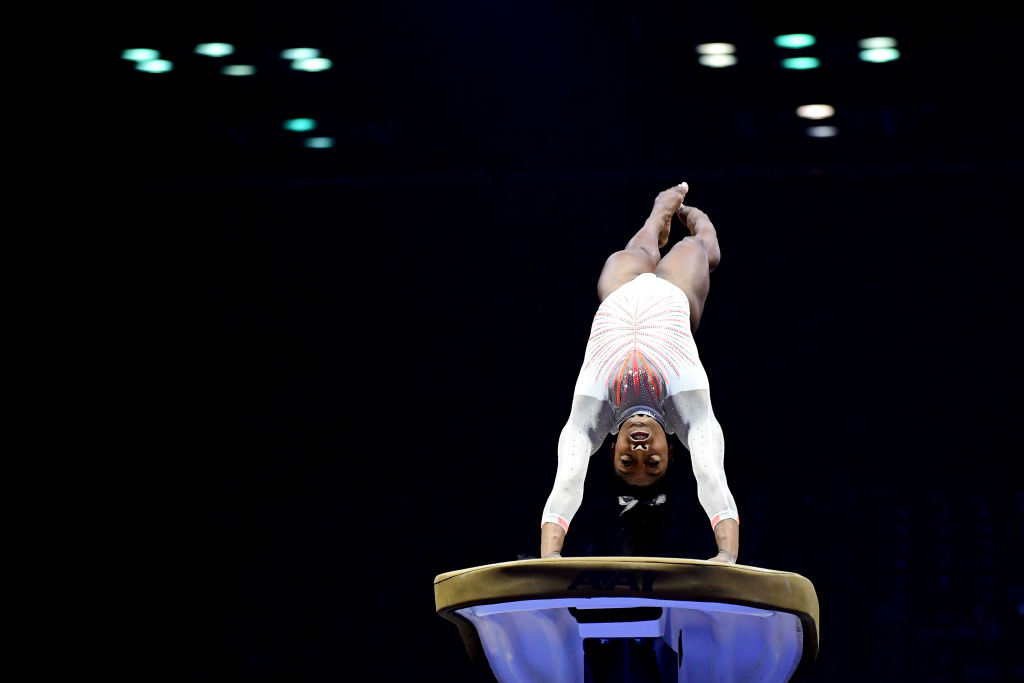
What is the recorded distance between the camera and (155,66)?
201 inches

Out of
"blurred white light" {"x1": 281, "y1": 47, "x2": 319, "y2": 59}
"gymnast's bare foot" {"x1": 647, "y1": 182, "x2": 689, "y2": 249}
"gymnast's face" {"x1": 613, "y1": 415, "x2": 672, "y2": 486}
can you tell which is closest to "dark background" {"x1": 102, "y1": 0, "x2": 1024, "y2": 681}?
"blurred white light" {"x1": 281, "y1": 47, "x2": 319, "y2": 59}

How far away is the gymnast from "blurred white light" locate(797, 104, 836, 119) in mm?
2509

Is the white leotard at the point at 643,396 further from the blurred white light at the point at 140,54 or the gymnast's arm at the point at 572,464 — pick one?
the blurred white light at the point at 140,54

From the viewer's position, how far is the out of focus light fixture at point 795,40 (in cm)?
475

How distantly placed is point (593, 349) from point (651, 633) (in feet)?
2.60

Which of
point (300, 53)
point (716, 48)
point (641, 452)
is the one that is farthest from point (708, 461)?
point (300, 53)

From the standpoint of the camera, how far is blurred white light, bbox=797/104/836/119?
5.30m

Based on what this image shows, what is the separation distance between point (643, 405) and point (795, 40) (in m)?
2.62

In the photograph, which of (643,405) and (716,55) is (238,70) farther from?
(643,405)

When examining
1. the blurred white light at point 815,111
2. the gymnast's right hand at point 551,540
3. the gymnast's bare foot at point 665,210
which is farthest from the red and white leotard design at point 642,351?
the blurred white light at point 815,111

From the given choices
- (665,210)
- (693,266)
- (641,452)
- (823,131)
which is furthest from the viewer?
(823,131)

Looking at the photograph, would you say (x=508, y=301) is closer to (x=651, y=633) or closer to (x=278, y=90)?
(x=278, y=90)

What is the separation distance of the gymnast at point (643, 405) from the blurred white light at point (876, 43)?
2.19 m

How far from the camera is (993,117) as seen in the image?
5.26m
